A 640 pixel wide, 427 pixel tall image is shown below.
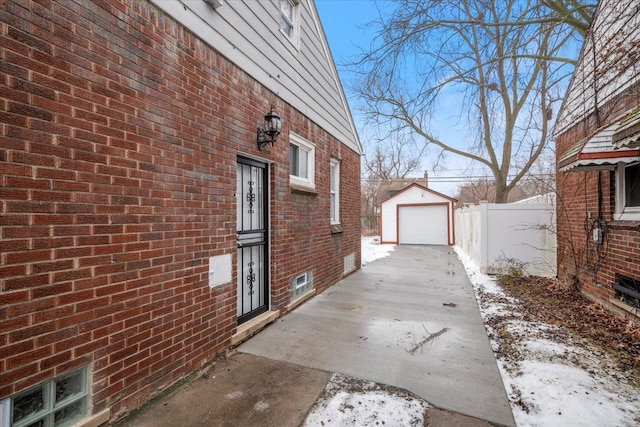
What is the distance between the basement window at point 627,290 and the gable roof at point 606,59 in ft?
8.72

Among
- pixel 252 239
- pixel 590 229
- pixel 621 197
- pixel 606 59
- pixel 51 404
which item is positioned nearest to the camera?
pixel 51 404

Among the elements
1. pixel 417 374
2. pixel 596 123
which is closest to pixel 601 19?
pixel 596 123

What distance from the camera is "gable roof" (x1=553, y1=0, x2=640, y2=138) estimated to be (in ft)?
13.5

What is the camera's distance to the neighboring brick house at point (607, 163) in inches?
154

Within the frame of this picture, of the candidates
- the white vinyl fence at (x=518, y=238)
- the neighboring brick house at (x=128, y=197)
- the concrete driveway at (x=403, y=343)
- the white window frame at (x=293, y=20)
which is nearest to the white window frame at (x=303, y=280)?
the concrete driveway at (x=403, y=343)

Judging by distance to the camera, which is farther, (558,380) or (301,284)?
(301,284)

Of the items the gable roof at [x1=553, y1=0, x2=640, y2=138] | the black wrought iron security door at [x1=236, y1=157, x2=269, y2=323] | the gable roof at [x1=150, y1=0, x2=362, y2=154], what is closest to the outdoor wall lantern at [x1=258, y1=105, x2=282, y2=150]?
the black wrought iron security door at [x1=236, y1=157, x2=269, y2=323]

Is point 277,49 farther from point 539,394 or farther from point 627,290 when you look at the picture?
point 627,290

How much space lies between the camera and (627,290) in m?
4.07

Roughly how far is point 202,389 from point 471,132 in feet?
20.9

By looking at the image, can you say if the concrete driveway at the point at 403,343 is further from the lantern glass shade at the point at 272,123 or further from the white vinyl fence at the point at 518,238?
the lantern glass shade at the point at 272,123

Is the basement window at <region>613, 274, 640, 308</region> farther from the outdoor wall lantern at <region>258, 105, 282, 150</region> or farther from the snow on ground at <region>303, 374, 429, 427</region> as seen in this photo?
the outdoor wall lantern at <region>258, 105, 282, 150</region>

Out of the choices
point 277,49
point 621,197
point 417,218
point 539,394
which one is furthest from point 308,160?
point 417,218

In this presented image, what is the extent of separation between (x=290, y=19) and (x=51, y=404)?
5706 mm
